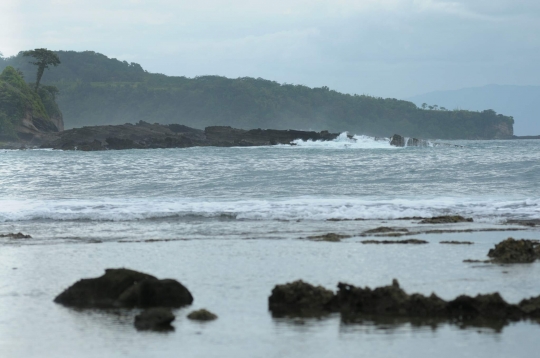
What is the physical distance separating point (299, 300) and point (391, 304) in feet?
2.99

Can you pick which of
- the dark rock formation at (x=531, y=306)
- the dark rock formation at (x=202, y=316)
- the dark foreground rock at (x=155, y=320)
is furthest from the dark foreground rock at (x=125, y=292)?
the dark rock formation at (x=531, y=306)

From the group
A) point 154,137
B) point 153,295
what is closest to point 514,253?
point 153,295

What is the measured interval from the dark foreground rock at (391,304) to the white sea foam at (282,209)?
9981 mm

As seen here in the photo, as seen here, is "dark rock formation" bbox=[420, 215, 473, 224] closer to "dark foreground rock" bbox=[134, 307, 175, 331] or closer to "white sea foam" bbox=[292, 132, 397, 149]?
"dark foreground rock" bbox=[134, 307, 175, 331]

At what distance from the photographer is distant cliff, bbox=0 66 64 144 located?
91.8m

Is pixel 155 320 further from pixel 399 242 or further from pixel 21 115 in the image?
pixel 21 115

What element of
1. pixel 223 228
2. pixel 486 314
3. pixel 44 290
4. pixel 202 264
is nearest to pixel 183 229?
pixel 223 228

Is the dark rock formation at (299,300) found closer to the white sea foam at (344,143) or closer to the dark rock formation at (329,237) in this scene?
the dark rock formation at (329,237)

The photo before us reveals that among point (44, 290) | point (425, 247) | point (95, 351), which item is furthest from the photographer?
point (425, 247)

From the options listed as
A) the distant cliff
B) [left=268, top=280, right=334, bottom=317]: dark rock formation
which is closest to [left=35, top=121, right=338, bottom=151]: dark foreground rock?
the distant cliff

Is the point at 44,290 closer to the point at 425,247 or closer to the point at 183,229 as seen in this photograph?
the point at 425,247

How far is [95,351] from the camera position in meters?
6.01

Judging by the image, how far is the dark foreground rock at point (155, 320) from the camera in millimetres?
6680

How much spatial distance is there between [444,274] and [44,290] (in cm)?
472
